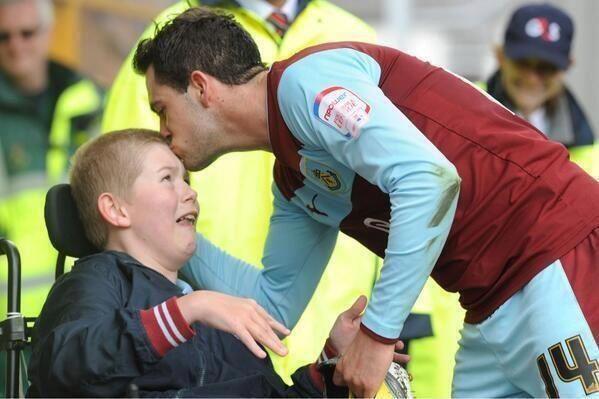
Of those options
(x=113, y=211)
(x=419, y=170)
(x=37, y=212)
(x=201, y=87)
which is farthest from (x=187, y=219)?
(x=37, y=212)

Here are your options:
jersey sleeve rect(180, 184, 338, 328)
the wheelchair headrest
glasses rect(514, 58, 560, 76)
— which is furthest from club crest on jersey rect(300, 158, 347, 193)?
glasses rect(514, 58, 560, 76)

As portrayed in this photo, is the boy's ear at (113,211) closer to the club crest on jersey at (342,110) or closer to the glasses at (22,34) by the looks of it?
the club crest on jersey at (342,110)

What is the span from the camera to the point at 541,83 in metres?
6.14

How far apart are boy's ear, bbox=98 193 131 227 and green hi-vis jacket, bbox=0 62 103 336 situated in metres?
1.45

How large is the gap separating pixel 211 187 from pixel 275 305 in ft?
2.35

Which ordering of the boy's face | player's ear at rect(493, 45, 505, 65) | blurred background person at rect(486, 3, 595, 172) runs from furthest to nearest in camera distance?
1. player's ear at rect(493, 45, 505, 65)
2. blurred background person at rect(486, 3, 595, 172)
3. the boy's face

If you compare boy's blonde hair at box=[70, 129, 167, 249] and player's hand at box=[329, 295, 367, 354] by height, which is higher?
boy's blonde hair at box=[70, 129, 167, 249]

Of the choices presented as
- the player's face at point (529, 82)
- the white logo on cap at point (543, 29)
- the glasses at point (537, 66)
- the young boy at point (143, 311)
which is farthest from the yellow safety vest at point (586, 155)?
the young boy at point (143, 311)

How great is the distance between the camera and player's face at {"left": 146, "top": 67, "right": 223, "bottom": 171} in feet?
13.1

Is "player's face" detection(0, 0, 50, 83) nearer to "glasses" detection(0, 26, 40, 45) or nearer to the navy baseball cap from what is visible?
"glasses" detection(0, 26, 40, 45)

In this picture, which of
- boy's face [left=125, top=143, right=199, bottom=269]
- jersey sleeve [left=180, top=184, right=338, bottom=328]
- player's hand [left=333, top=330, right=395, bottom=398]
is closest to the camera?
player's hand [left=333, top=330, right=395, bottom=398]

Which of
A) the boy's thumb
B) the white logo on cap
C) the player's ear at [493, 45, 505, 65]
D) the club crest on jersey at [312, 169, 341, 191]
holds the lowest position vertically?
the boy's thumb

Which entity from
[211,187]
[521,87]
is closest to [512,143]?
[211,187]

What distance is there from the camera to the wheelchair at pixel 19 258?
3.99 m
